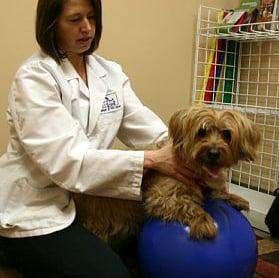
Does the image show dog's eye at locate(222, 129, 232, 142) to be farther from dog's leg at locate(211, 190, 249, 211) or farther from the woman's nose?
the woman's nose

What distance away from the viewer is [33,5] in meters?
2.36

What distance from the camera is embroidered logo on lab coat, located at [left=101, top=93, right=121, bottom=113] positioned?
1752 millimetres

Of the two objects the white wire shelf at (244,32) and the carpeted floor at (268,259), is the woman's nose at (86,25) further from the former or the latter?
the white wire shelf at (244,32)

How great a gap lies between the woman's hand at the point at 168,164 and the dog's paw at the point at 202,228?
0.17m

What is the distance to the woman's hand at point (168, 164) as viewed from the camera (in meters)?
1.58

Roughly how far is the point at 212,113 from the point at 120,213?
544 millimetres

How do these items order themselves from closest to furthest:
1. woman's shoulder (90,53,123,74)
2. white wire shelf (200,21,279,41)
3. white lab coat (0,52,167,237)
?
white lab coat (0,52,167,237), woman's shoulder (90,53,123,74), white wire shelf (200,21,279,41)

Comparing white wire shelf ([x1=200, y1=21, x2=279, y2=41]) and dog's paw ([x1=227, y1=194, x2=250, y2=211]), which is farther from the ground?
white wire shelf ([x1=200, y1=21, x2=279, y2=41])

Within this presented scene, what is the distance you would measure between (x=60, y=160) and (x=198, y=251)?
1.85 ft

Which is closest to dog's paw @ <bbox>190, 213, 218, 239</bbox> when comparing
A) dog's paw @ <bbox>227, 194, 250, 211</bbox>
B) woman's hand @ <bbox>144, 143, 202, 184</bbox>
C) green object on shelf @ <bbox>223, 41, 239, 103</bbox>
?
woman's hand @ <bbox>144, 143, 202, 184</bbox>

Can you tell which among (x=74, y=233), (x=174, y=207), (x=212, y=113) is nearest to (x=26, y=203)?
(x=74, y=233)

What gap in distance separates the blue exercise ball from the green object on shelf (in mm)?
1761

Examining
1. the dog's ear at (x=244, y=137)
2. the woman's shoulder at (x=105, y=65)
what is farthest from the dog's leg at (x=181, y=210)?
the woman's shoulder at (x=105, y=65)

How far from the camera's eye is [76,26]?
5.32ft
